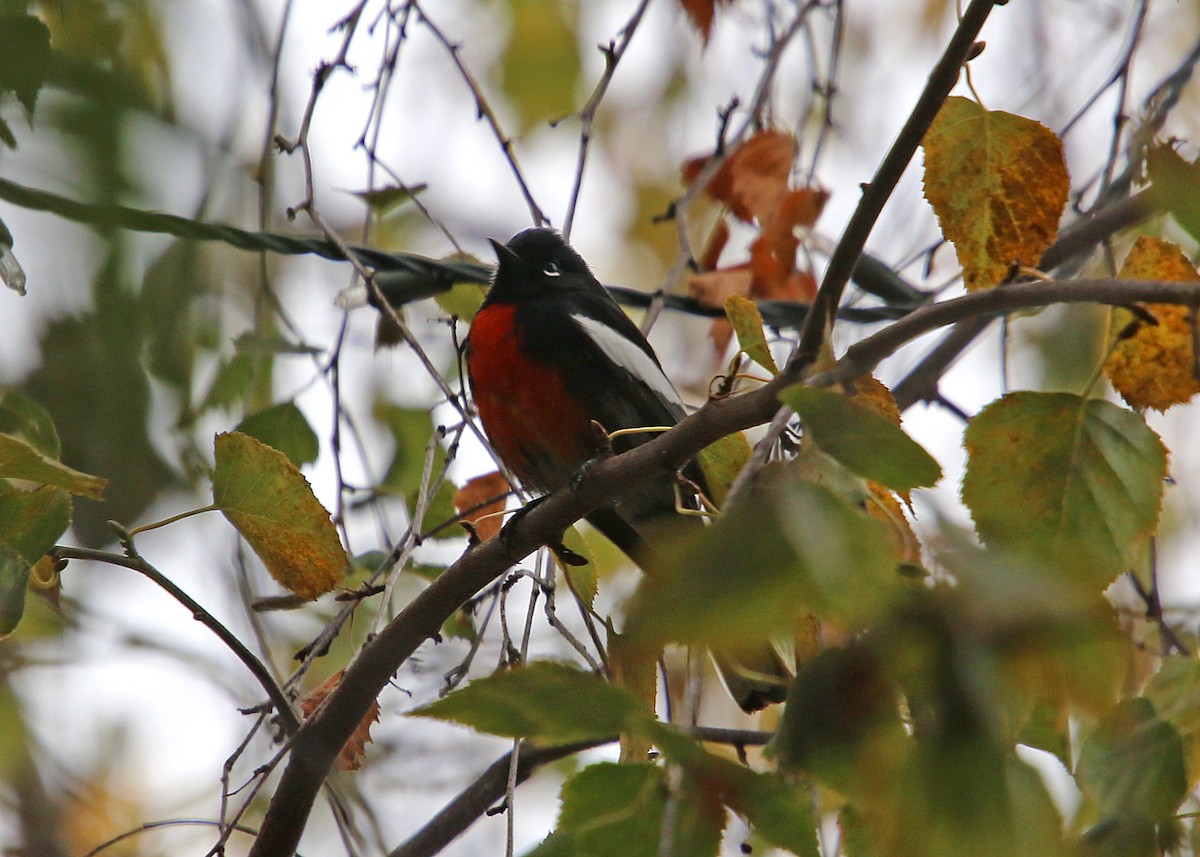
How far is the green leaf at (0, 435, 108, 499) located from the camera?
1.45 m

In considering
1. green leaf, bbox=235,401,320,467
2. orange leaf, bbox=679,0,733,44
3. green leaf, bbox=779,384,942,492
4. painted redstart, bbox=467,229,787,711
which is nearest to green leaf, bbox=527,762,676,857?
green leaf, bbox=779,384,942,492

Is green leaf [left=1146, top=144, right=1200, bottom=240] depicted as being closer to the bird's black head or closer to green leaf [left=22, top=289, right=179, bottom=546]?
green leaf [left=22, top=289, right=179, bottom=546]

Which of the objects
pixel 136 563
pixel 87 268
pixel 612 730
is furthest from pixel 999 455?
pixel 136 563

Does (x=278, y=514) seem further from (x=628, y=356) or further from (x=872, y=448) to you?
(x=628, y=356)

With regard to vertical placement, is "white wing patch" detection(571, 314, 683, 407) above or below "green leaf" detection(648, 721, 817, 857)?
above

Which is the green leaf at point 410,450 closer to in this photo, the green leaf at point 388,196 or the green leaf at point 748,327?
the green leaf at point 388,196

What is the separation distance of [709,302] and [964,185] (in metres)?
1.85

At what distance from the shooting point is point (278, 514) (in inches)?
70.6

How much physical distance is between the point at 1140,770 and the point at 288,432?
2.10 meters

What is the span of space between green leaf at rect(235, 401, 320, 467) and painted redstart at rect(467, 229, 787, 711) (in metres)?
0.67

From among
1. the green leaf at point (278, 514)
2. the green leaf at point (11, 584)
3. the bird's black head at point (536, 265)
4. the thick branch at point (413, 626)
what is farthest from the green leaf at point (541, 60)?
the green leaf at point (11, 584)

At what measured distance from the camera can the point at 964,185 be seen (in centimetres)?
160

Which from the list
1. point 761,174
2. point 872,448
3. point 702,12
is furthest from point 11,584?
point 702,12

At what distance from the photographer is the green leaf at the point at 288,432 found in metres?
2.65
